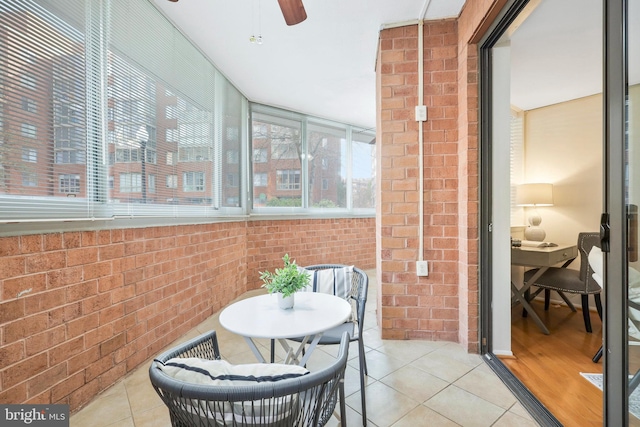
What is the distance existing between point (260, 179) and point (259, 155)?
0.33 metres

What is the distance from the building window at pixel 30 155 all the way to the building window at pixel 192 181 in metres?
1.24

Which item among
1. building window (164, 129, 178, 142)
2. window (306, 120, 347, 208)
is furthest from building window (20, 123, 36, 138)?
window (306, 120, 347, 208)

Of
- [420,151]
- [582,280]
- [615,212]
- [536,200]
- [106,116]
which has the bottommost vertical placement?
[582,280]

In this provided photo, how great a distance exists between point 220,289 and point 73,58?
2484 millimetres

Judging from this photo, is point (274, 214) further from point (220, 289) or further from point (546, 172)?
point (546, 172)

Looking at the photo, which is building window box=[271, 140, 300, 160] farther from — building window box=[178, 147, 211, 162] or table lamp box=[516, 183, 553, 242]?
table lamp box=[516, 183, 553, 242]

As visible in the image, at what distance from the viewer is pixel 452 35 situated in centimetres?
249

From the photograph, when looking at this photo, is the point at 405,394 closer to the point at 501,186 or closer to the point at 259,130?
the point at 501,186

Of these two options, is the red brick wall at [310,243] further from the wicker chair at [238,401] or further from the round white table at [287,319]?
the wicker chair at [238,401]

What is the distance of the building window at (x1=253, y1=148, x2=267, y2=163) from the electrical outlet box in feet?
8.78

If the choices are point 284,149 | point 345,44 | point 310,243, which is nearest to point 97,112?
point 345,44

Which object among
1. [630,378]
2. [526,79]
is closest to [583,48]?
[526,79]

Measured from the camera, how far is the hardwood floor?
1737mm

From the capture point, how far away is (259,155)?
14.1 feet
